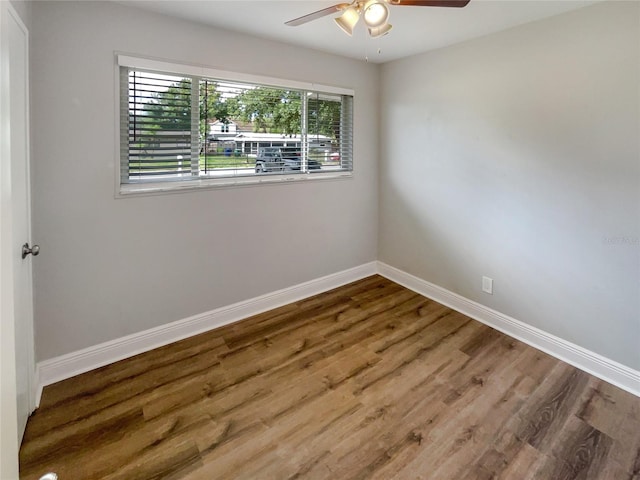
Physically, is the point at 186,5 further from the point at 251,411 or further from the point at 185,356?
the point at 251,411

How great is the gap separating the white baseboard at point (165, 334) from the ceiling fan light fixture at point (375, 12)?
2.33 m

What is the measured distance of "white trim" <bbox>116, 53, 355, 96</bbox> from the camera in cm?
229

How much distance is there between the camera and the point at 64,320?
227 cm

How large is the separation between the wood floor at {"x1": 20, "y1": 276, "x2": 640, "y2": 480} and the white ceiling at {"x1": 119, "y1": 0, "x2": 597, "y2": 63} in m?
2.35

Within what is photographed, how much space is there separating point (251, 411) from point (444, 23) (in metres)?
2.89

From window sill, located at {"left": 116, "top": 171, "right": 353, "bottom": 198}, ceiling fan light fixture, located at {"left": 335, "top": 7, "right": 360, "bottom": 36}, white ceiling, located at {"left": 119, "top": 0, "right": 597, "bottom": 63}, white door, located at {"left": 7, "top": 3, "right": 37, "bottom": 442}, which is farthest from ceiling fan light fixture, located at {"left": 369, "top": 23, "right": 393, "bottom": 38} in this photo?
white door, located at {"left": 7, "top": 3, "right": 37, "bottom": 442}

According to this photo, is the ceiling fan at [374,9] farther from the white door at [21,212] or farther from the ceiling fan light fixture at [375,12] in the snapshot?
the white door at [21,212]

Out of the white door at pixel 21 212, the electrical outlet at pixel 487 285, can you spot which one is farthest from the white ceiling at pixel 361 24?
the electrical outlet at pixel 487 285

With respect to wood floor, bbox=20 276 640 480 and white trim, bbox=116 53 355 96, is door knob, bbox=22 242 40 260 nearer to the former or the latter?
wood floor, bbox=20 276 640 480

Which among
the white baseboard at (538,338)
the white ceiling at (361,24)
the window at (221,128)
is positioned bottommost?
the white baseboard at (538,338)

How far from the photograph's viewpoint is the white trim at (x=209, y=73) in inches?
90.1

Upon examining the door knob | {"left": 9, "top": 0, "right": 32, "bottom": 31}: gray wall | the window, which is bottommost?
the door knob

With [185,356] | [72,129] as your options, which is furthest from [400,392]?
[72,129]

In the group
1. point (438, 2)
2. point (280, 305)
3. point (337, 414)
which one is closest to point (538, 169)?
point (438, 2)
